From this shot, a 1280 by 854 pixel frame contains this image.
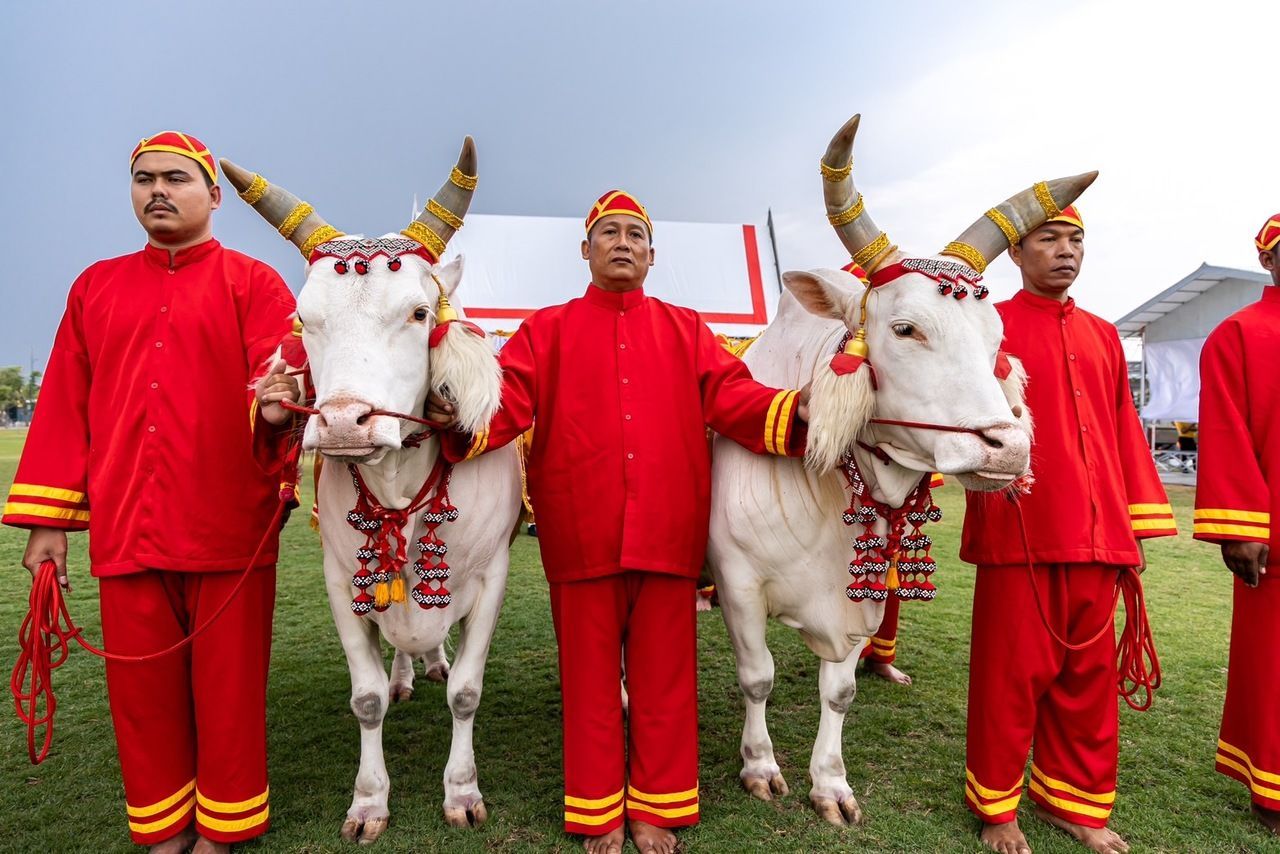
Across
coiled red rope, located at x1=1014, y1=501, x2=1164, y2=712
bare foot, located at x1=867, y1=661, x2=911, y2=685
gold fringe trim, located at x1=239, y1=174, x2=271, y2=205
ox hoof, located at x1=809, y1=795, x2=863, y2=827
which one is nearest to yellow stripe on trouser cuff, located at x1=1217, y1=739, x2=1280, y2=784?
→ coiled red rope, located at x1=1014, y1=501, x2=1164, y2=712

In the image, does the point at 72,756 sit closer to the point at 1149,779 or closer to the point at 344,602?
the point at 344,602

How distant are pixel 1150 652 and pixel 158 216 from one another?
12.7 ft

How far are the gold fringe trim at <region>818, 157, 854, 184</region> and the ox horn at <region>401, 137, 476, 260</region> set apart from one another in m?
1.16

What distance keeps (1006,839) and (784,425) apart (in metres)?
1.65

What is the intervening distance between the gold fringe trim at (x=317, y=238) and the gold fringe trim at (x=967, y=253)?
2024mm

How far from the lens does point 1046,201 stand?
2.69 meters

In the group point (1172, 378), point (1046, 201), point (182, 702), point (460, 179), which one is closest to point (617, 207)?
point (460, 179)

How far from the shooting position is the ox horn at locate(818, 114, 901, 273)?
264 cm

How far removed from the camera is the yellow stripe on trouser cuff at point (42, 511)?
259 cm

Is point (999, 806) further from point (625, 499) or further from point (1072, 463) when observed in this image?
point (625, 499)

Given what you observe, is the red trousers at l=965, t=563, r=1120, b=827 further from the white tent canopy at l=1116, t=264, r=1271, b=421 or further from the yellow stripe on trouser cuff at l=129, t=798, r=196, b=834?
the white tent canopy at l=1116, t=264, r=1271, b=421

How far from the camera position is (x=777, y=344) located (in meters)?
3.50

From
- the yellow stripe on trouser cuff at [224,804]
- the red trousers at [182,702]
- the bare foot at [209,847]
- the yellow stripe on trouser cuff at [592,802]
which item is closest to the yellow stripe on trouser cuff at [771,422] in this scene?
the yellow stripe on trouser cuff at [592,802]

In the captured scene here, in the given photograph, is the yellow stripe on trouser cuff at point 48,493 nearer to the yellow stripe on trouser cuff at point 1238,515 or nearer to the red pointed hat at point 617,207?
the red pointed hat at point 617,207
